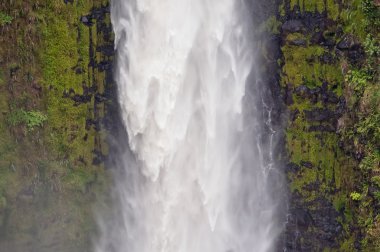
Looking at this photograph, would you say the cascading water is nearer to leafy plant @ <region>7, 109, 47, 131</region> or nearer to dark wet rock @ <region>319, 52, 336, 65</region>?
dark wet rock @ <region>319, 52, 336, 65</region>

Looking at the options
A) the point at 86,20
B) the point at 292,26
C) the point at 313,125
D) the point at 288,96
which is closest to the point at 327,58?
the point at 292,26

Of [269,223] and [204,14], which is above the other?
[204,14]

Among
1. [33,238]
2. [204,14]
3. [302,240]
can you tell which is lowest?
[302,240]

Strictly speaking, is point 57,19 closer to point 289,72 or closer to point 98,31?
point 98,31

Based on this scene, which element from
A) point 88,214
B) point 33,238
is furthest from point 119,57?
point 33,238

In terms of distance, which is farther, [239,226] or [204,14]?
[239,226]

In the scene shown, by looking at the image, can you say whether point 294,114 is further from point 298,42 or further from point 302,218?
point 302,218
